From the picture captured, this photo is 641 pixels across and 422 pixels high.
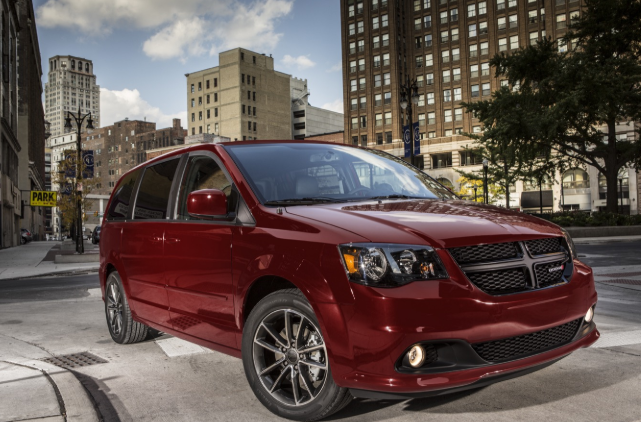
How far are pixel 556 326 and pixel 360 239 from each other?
129 centimetres

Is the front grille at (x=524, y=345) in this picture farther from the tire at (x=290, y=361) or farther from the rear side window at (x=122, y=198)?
the rear side window at (x=122, y=198)

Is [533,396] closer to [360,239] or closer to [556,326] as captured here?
[556,326]

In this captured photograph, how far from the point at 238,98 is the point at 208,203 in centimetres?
11133

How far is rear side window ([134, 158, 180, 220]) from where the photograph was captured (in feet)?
16.1

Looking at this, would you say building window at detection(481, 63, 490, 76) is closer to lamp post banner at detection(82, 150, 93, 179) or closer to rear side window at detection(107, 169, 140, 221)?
lamp post banner at detection(82, 150, 93, 179)

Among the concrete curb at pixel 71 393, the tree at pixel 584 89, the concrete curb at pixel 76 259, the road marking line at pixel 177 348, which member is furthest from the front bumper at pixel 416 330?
the tree at pixel 584 89

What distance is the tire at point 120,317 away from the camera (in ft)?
18.6

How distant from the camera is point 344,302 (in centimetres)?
305

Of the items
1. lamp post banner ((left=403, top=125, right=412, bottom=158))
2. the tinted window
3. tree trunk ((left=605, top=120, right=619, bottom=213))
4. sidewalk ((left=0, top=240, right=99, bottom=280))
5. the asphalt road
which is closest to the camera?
the asphalt road

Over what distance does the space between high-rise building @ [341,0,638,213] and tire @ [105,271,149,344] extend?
212 feet

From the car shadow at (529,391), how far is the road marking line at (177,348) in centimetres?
217

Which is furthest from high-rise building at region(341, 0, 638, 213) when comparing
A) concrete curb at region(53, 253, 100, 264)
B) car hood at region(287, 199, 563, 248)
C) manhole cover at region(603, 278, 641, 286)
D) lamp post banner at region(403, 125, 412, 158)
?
car hood at region(287, 199, 563, 248)

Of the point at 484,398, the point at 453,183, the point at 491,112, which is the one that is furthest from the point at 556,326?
the point at 453,183

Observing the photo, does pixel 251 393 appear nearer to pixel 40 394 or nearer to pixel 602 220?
pixel 40 394
